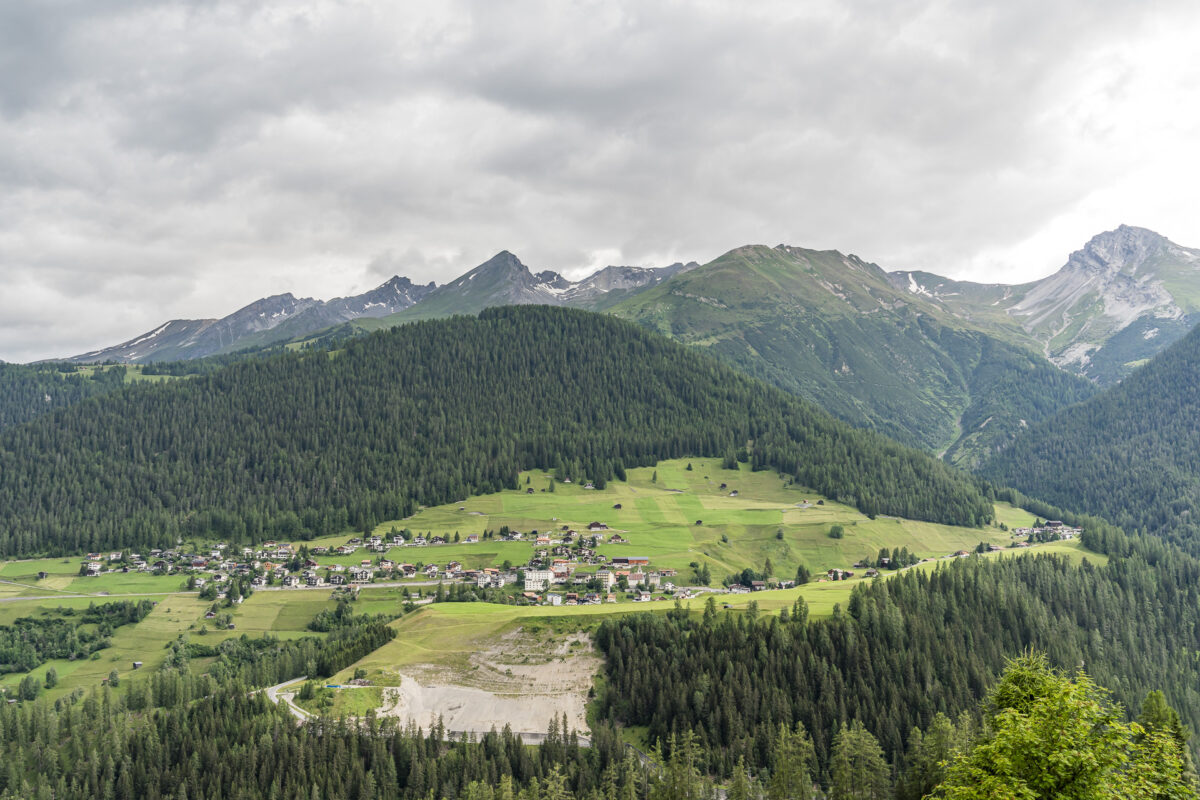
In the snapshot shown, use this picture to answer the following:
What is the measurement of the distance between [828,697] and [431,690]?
208ft

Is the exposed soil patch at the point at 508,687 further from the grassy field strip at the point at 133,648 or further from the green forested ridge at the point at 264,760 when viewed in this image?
the grassy field strip at the point at 133,648

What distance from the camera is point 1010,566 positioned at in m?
177

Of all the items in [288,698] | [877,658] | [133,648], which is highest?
[133,648]

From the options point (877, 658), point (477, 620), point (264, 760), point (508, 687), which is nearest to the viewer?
point (264, 760)

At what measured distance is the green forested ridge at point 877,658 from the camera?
396ft

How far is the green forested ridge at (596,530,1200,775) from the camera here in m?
121

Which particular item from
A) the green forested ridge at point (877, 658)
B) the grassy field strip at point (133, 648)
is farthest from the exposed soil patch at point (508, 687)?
the grassy field strip at point (133, 648)

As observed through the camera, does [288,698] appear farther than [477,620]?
No

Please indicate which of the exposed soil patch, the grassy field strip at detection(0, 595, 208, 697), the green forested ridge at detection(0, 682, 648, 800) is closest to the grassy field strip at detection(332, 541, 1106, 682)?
the exposed soil patch

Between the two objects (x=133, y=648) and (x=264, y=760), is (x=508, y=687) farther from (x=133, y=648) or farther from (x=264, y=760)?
(x=133, y=648)

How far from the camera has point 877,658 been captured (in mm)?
130125

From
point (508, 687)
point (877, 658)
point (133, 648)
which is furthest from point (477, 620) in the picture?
A: point (133, 648)

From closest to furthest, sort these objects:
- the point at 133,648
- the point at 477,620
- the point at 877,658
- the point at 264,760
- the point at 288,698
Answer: the point at 264,760, the point at 877,658, the point at 288,698, the point at 477,620, the point at 133,648

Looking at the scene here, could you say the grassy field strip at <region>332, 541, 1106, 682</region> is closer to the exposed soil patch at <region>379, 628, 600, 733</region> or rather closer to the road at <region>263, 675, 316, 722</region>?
the exposed soil patch at <region>379, 628, 600, 733</region>
